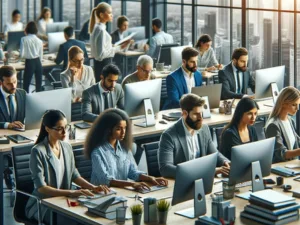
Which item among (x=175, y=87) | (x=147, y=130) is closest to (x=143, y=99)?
(x=147, y=130)

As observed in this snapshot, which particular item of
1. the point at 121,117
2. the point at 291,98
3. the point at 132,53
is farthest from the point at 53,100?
the point at 132,53

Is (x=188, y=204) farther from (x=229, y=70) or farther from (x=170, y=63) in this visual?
(x=170, y=63)

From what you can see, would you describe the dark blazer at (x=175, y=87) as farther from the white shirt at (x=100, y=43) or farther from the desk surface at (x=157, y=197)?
the desk surface at (x=157, y=197)

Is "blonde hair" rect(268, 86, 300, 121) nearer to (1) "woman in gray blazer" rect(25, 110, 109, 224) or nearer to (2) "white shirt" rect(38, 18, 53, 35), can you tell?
(1) "woman in gray blazer" rect(25, 110, 109, 224)

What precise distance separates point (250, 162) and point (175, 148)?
93cm

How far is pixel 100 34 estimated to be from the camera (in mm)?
12969

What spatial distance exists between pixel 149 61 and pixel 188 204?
12.6 feet

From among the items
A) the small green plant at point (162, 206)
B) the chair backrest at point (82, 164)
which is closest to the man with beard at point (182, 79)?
the chair backrest at point (82, 164)

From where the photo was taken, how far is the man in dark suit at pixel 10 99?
9.24 metres

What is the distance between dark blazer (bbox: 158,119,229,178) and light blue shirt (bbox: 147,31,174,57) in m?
6.56

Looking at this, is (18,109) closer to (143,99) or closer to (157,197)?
(143,99)

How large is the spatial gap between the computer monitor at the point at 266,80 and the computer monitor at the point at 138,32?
18.3 ft

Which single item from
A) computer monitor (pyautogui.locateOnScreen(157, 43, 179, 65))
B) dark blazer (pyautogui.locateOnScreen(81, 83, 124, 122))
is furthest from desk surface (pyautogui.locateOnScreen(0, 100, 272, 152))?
computer monitor (pyautogui.locateOnScreen(157, 43, 179, 65))

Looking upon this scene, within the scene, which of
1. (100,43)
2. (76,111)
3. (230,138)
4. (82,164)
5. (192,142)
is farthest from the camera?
(100,43)
